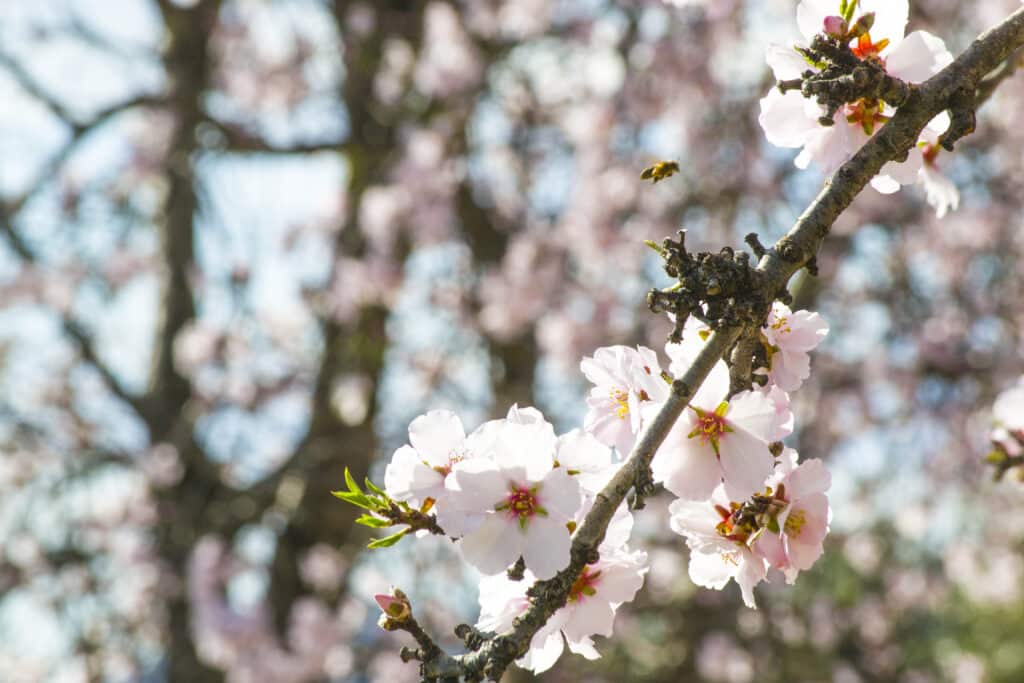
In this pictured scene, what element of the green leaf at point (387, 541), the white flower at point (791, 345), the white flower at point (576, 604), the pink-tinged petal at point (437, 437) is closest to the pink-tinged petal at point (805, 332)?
the white flower at point (791, 345)

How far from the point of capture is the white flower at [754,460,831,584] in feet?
3.96

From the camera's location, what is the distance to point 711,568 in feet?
4.19

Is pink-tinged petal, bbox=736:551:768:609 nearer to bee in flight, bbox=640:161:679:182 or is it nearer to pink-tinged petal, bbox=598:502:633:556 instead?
pink-tinged petal, bbox=598:502:633:556

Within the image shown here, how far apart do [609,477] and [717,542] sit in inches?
9.9

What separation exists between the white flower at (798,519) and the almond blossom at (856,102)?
1.40ft

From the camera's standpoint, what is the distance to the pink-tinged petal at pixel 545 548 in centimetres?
103

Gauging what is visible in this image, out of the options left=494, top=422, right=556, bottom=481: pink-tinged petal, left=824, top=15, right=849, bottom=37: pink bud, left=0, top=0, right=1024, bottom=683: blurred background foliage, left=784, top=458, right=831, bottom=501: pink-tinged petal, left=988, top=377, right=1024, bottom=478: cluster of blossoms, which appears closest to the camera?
left=494, top=422, right=556, bottom=481: pink-tinged petal

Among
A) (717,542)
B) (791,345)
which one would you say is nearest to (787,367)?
(791,345)

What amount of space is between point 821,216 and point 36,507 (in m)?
6.78

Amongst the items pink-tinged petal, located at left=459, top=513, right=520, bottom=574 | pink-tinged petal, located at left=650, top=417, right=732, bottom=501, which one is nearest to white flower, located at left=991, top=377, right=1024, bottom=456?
pink-tinged petal, located at left=650, top=417, right=732, bottom=501

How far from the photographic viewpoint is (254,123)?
24.2 ft

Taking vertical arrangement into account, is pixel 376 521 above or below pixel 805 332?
below

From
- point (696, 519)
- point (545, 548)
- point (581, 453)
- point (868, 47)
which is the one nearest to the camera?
point (545, 548)

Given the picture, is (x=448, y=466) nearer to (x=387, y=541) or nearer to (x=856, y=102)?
(x=387, y=541)
